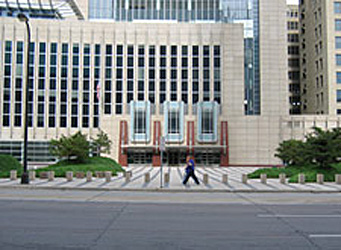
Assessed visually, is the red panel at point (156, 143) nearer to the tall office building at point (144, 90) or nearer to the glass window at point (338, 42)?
the tall office building at point (144, 90)

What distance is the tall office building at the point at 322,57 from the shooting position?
64.0 m

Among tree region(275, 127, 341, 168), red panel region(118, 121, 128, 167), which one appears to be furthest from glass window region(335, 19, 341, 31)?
tree region(275, 127, 341, 168)

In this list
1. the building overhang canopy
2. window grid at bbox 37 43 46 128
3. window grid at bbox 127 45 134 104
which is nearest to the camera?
window grid at bbox 37 43 46 128

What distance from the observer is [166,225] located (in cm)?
969

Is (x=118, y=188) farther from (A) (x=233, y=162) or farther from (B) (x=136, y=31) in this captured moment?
(B) (x=136, y=31)

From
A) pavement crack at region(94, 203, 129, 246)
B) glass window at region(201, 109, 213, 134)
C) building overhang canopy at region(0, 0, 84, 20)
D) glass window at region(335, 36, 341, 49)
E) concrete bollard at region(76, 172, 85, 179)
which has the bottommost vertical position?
concrete bollard at region(76, 172, 85, 179)

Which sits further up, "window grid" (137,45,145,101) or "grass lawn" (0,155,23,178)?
"window grid" (137,45,145,101)

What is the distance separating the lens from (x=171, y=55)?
193 feet

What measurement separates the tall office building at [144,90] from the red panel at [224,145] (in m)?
0.15

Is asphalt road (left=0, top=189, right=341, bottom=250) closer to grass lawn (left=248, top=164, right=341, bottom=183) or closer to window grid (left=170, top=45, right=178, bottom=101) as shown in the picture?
grass lawn (left=248, top=164, right=341, bottom=183)

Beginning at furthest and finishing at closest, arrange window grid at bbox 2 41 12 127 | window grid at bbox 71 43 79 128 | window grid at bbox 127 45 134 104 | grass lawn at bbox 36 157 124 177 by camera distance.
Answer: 1. window grid at bbox 127 45 134 104
2. window grid at bbox 71 43 79 128
3. window grid at bbox 2 41 12 127
4. grass lawn at bbox 36 157 124 177

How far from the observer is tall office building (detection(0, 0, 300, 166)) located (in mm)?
56469

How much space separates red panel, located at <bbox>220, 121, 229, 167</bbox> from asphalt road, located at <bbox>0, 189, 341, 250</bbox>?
1630 inches

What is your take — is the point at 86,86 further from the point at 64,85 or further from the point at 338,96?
Result: the point at 338,96
